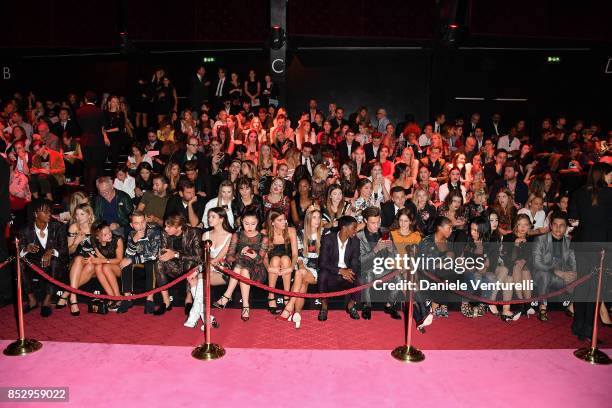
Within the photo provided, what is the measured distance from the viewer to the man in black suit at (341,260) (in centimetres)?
626

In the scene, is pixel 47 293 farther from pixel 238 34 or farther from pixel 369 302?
pixel 238 34

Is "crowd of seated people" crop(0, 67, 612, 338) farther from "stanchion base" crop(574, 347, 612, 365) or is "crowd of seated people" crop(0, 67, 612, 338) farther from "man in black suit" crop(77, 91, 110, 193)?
"stanchion base" crop(574, 347, 612, 365)

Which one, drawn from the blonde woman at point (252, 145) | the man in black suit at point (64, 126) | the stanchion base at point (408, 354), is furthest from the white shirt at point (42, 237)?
the man in black suit at point (64, 126)

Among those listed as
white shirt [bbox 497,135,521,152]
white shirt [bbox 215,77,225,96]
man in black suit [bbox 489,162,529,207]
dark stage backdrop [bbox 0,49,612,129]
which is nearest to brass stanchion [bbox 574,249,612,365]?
man in black suit [bbox 489,162,529,207]

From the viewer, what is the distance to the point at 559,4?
12.6 metres

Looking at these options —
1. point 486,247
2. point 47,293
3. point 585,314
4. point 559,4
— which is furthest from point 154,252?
point 559,4

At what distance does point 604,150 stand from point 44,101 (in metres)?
14.5

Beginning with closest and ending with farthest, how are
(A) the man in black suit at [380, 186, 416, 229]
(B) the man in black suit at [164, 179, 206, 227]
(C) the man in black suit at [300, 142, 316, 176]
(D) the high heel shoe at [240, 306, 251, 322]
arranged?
(D) the high heel shoe at [240, 306, 251, 322] < (B) the man in black suit at [164, 179, 206, 227] < (A) the man in black suit at [380, 186, 416, 229] < (C) the man in black suit at [300, 142, 316, 176]

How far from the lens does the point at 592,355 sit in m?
5.22

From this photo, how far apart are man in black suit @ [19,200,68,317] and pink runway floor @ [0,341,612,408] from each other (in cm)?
110

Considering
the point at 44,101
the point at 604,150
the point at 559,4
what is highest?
the point at 559,4

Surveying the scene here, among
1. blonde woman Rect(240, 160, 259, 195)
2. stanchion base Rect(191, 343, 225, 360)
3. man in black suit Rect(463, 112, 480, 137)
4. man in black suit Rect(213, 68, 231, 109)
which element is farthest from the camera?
man in black suit Rect(213, 68, 231, 109)

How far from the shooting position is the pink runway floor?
4469 millimetres

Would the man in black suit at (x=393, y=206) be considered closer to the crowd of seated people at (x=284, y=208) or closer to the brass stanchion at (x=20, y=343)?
the crowd of seated people at (x=284, y=208)
